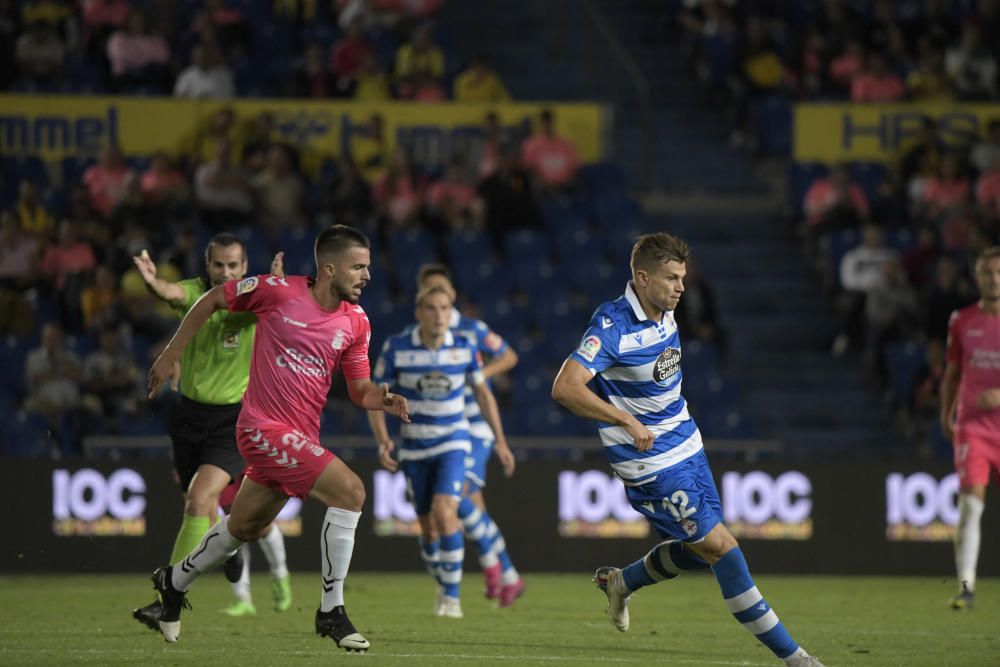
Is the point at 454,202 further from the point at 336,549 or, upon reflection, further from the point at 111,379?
the point at 336,549

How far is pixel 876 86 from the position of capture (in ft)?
70.2

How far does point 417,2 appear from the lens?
2200 centimetres

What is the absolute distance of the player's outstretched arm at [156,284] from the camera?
9094 millimetres

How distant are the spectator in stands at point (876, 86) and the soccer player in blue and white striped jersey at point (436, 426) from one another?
10.9 metres

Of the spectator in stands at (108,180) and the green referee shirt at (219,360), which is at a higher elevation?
the spectator in stands at (108,180)

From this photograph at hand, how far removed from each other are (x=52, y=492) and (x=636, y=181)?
361 inches

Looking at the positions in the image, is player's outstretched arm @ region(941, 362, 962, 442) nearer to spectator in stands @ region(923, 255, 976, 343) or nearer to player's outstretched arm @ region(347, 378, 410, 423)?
player's outstretched arm @ region(347, 378, 410, 423)

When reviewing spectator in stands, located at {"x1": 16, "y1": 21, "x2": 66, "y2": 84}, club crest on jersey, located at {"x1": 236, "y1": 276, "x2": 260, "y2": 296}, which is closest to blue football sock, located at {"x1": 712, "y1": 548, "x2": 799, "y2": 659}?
club crest on jersey, located at {"x1": 236, "y1": 276, "x2": 260, "y2": 296}

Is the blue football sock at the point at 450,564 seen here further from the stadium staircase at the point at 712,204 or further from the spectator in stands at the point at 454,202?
the spectator in stands at the point at 454,202

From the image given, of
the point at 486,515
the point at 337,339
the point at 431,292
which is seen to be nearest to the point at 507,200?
the point at 486,515

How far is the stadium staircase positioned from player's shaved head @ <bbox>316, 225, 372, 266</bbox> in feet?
29.4

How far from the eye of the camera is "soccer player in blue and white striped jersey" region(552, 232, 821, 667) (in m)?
8.16

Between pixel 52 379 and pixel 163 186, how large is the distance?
10.2 feet

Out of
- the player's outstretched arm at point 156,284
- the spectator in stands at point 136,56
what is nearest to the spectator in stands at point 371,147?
the spectator in stands at point 136,56
